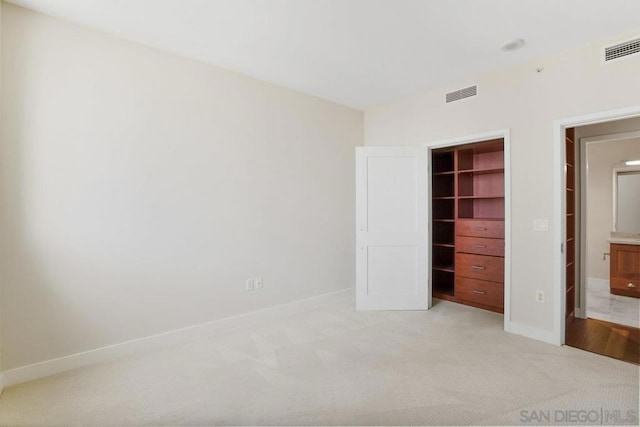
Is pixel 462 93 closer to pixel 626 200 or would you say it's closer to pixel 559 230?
pixel 559 230

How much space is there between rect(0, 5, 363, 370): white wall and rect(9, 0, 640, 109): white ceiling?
297 mm

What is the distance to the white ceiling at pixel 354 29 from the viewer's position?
2.23m

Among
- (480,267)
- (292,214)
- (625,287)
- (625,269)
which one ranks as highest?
(292,214)

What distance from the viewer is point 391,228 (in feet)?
12.9

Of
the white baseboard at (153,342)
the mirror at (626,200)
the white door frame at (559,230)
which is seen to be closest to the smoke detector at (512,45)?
the white door frame at (559,230)

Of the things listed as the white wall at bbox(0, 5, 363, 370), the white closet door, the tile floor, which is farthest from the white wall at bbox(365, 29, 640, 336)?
the white wall at bbox(0, 5, 363, 370)

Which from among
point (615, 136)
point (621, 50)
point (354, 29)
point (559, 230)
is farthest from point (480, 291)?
point (354, 29)

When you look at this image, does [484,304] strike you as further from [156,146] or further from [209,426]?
[156,146]

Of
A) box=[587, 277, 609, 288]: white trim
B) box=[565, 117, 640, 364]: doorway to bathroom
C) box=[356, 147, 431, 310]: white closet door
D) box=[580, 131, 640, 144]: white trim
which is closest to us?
box=[565, 117, 640, 364]: doorway to bathroom

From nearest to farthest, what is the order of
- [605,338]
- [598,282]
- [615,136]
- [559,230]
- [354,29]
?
[354,29] < [559,230] < [605,338] < [615,136] < [598,282]

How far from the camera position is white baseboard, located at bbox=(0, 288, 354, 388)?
90.4 inches

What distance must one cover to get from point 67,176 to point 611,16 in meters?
4.28

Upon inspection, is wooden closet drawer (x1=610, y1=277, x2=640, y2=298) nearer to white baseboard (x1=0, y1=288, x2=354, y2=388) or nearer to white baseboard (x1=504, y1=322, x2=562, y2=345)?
white baseboard (x1=504, y1=322, x2=562, y2=345)

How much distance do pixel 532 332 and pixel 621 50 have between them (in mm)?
2541
